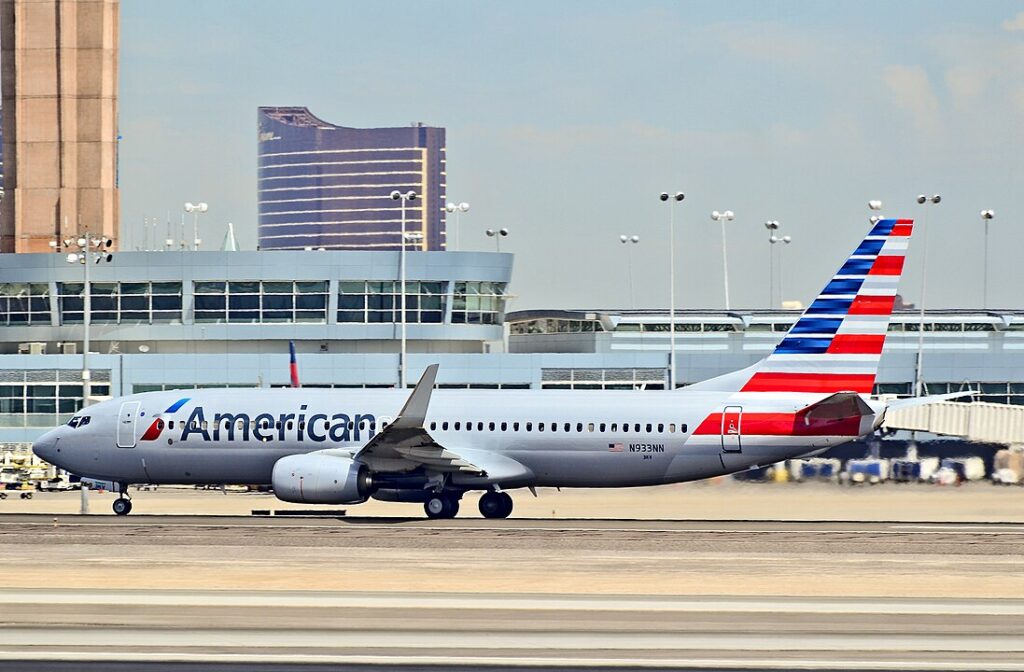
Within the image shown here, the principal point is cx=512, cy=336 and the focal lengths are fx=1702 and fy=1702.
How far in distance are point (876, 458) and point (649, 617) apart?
79.4 feet

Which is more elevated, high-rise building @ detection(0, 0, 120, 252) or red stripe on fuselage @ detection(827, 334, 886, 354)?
high-rise building @ detection(0, 0, 120, 252)

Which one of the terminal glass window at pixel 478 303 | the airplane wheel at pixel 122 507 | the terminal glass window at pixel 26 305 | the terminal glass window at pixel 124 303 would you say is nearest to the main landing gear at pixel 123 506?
the airplane wheel at pixel 122 507

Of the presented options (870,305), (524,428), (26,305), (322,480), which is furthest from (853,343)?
(26,305)

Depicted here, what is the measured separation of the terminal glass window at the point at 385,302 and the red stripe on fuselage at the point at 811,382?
4528 cm

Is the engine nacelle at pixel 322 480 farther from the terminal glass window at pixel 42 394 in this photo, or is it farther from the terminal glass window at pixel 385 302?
the terminal glass window at pixel 385 302

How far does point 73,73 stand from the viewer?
108 metres

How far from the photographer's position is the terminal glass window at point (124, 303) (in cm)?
9162

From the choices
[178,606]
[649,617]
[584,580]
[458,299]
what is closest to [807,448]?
[584,580]

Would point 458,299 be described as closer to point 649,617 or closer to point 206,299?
point 206,299

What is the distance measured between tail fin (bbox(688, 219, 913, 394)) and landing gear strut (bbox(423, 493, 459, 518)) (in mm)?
8788

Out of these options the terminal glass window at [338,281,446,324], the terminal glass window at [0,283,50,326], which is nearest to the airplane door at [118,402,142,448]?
the terminal glass window at [338,281,446,324]

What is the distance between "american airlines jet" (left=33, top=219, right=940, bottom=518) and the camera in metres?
47.4

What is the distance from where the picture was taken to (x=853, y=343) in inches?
1886

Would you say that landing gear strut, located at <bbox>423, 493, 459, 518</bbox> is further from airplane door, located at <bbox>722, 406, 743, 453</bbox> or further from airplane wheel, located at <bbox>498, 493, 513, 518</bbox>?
airplane door, located at <bbox>722, 406, 743, 453</bbox>
